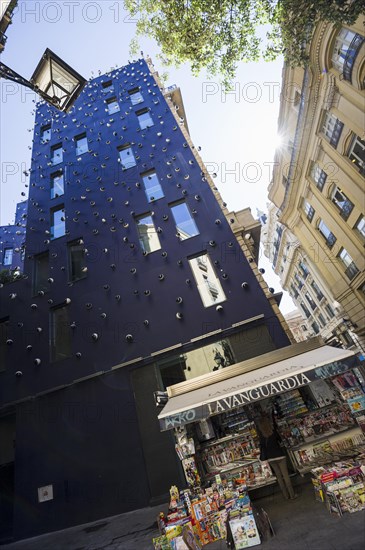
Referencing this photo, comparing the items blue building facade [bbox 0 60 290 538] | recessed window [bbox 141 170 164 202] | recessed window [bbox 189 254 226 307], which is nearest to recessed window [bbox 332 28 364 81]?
blue building facade [bbox 0 60 290 538]

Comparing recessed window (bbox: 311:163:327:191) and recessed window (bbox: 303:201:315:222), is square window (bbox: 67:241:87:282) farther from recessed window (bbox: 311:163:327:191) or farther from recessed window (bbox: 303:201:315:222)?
recessed window (bbox: 303:201:315:222)

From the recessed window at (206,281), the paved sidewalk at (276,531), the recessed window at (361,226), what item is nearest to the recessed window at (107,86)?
the recessed window at (206,281)

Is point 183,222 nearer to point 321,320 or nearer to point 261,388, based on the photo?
point 261,388

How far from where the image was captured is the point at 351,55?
16172mm

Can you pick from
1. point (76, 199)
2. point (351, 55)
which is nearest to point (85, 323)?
point (76, 199)

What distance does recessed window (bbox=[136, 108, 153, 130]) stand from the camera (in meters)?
20.3

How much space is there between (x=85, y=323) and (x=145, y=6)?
45.6ft

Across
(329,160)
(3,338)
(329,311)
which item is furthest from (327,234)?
(3,338)

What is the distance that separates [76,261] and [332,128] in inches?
792

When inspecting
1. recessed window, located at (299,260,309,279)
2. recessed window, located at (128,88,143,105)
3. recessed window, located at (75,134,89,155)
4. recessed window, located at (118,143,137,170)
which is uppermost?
recessed window, located at (128,88,143,105)

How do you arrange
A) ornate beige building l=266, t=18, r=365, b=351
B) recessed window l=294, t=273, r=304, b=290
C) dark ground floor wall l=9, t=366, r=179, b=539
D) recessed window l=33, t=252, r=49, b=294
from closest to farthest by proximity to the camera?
1. dark ground floor wall l=9, t=366, r=179, b=539
2. recessed window l=33, t=252, r=49, b=294
3. ornate beige building l=266, t=18, r=365, b=351
4. recessed window l=294, t=273, r=304, b=290

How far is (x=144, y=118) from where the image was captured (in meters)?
20.9

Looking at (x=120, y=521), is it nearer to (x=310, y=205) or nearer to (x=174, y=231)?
(x=174, y=231)

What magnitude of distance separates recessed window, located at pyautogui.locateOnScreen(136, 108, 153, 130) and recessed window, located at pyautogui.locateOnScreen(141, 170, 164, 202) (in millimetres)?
4866
